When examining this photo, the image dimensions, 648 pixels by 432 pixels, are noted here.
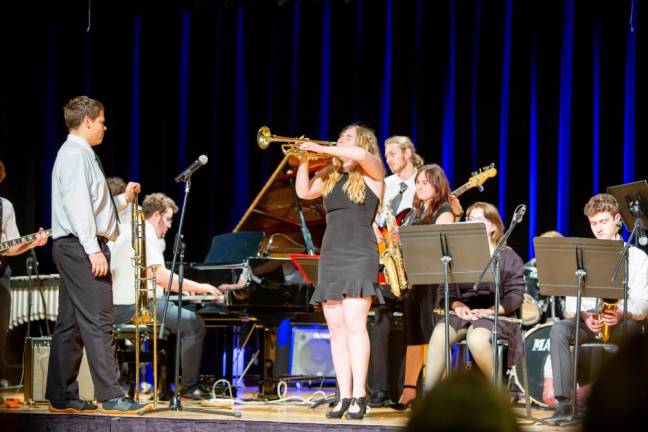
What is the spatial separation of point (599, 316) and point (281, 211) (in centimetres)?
297

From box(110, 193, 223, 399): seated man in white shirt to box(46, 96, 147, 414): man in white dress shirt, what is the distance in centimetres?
103

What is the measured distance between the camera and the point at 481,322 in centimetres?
521

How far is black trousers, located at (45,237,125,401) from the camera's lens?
4727mm

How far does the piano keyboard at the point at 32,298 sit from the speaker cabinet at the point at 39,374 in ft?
7.45

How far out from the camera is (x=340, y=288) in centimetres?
489

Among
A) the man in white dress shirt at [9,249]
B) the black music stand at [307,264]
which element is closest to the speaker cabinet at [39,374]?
the man in white dress shirt at [9,249]

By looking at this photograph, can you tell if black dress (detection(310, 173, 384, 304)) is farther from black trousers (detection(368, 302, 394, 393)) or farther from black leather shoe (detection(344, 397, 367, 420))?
black trousers (detection(368, 302, 394, 393))

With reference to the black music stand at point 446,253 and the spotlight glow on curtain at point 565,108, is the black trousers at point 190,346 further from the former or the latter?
the spotlight glow on curtain at point 565,108

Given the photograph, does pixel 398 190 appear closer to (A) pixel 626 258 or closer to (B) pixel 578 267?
(B) pixel 578 267

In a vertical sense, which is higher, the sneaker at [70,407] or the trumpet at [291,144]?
the trumpet at [291,144]

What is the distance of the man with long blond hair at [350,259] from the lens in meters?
4.89

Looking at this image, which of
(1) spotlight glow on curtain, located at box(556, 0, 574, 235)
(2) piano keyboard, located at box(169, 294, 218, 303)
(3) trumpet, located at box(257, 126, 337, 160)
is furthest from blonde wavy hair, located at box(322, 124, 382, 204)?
(1) spotlight glow on curtain, located at box(556, 0, 574, 235)

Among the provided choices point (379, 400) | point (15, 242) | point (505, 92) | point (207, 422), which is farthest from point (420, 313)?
point (505, 92)

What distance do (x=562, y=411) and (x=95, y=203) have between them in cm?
304
